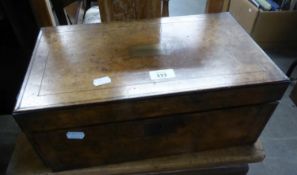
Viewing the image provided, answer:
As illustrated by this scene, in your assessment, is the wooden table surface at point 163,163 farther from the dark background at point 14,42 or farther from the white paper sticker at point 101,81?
the dark background at point 14,42

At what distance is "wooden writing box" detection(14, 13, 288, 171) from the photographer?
51 centimetres

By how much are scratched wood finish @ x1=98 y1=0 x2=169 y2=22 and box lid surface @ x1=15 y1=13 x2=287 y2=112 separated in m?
0.09

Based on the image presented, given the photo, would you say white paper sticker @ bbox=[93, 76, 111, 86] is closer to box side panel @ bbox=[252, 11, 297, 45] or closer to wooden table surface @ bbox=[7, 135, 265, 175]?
wooden table surface @ bbox=[7, 135, 265, 175]

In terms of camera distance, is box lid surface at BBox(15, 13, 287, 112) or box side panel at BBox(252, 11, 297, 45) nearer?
box lid surface at BBox(15, 13, 287, 112)

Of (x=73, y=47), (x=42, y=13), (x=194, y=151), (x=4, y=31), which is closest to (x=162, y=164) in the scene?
(x=194, y=151)

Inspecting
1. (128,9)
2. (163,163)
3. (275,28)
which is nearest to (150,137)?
(163,163)

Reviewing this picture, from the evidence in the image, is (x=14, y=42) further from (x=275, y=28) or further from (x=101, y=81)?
(x=275, y=28)

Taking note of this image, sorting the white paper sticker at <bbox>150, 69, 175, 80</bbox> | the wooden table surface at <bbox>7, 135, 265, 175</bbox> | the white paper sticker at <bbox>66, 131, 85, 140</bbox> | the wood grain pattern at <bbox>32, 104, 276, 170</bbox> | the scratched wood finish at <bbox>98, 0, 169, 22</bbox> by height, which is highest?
the scratched wood finish at <bbox>98, 0, 169, 22</bbox>

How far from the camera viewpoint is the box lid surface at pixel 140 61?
51 cm

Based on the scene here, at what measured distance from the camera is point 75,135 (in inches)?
21.4

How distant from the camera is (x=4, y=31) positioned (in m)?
0.87

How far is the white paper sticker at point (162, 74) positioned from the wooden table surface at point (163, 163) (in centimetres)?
→ 25

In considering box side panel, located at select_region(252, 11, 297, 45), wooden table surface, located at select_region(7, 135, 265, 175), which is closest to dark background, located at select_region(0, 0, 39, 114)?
wooden table surface, located at select_region(7, 135, 265, 175)

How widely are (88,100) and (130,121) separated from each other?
0.37 ft
